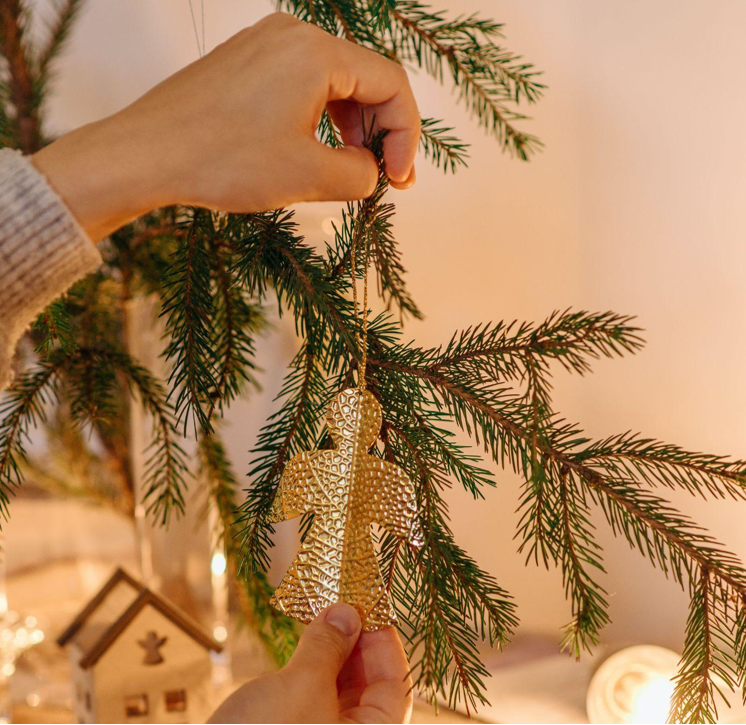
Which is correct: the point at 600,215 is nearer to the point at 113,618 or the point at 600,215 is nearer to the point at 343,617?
the point at 343,617

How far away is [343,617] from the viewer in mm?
409

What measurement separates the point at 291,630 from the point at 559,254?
57cm

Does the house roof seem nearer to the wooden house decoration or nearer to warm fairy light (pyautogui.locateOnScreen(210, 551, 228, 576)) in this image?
the wooden house decoration

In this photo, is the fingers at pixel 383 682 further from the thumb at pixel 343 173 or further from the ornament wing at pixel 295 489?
the thumb at pixel 343 173

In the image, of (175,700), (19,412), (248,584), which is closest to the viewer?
(19,412)

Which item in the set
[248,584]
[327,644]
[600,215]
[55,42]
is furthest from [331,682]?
[55,42]

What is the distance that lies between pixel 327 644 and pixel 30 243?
0.29 metres

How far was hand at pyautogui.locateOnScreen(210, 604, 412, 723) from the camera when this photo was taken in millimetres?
370

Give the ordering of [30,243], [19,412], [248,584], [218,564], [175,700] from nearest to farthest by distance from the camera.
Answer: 1. [30,243]
2. [19,412]
3. [248,584]
4. [175,700]
5. [218,564]

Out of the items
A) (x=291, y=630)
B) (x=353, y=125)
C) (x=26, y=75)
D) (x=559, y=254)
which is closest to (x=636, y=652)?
(x=291, y=630)

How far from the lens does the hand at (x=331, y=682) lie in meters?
0.37

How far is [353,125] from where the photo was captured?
48cm

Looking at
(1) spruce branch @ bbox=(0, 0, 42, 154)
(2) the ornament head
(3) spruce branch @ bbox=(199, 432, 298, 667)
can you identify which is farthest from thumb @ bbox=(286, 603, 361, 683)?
(1) spruce branch @ bbox=(0, 0, 42, 154)

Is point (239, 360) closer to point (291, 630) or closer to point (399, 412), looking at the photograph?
point (399, 412)
